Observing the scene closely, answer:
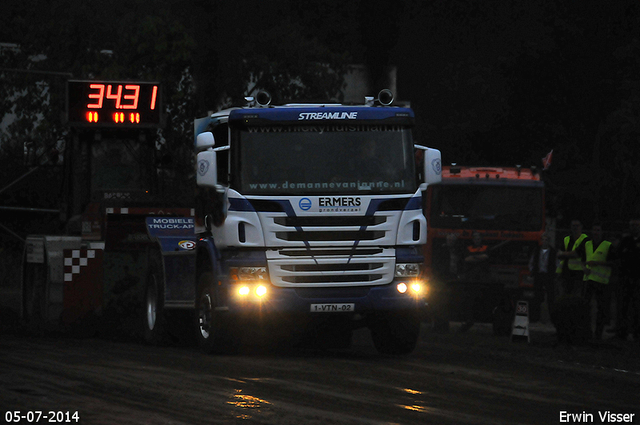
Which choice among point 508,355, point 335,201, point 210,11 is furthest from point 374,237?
point 210,11

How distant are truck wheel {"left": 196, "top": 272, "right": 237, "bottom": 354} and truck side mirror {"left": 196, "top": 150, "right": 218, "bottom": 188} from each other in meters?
1.11

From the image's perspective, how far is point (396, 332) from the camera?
1519 centimetres

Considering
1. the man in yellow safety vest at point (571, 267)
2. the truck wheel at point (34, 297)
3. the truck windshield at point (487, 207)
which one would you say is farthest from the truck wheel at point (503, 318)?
the truck wheel at point (34, 297)

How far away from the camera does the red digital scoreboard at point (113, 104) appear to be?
67.6 ft

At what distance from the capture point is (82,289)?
1750 cm

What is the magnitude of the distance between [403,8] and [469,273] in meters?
21.8

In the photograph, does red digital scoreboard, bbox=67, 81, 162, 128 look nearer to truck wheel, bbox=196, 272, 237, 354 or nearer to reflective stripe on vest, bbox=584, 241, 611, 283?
truck wheel, bbox=196, 272, 237, 354

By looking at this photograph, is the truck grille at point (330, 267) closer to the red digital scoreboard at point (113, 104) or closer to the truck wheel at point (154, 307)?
the truck wheel at point (154, 307)

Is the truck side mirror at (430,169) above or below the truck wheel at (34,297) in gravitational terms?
above

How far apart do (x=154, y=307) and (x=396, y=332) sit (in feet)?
11.1

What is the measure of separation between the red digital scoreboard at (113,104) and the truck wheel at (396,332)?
6.88 metres

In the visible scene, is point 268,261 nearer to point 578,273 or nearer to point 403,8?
point 578,273

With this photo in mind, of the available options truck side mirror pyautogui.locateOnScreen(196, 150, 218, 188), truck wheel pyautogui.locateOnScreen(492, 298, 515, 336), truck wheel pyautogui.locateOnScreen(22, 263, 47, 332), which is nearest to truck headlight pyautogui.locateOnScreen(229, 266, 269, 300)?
truck side mirror pyautogui.locateOnScreen(196, 150, 218, 188)

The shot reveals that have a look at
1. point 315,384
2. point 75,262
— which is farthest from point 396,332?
point 75,262
